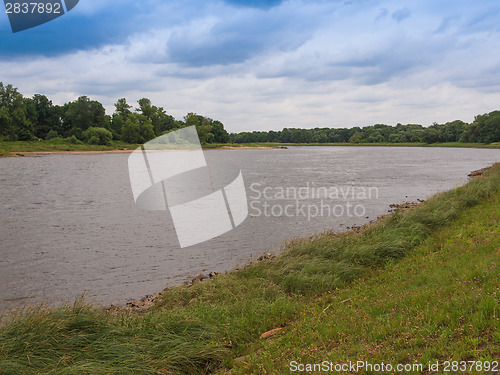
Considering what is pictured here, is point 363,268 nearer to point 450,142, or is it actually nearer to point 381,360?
point 381,360

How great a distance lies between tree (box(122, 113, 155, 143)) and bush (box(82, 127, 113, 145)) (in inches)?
492

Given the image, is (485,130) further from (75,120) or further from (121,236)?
(121,236)

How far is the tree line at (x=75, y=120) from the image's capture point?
384ft

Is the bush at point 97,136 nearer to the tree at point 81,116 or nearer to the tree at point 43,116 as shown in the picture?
the tree at point 81,116

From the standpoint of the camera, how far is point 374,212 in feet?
83.3

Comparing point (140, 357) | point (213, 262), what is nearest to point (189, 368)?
point (140, 357)

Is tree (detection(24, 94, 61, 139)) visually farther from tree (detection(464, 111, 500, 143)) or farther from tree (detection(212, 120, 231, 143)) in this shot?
tree (detection(464, 111, 500, 143))

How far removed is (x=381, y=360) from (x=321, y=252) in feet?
26.5

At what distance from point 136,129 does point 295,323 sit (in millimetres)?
144975

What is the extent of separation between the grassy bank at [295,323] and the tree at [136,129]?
463ft

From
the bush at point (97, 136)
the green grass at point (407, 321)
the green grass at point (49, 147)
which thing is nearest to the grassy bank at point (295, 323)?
the green grass at point (407, 321)

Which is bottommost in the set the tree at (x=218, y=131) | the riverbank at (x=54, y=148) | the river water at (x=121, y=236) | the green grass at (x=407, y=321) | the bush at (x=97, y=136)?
the river water at (x=121, y=236)

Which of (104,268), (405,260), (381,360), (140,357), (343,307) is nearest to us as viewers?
(381,360)

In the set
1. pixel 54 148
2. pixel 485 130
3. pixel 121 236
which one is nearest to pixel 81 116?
pixel 54 148
